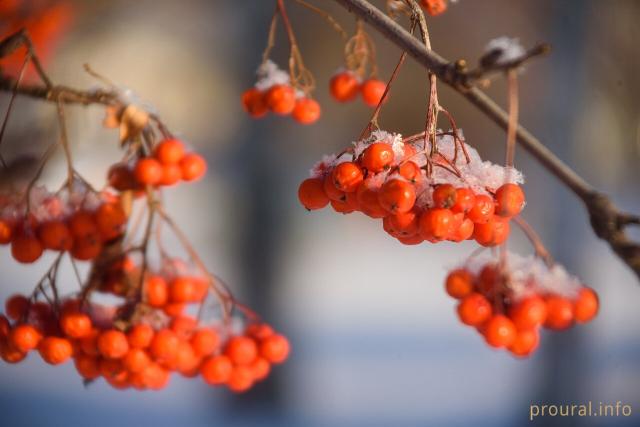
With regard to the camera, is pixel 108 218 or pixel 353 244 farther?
pixel 353 244

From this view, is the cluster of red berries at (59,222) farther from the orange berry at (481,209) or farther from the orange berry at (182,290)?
the orange berry at (481,209)

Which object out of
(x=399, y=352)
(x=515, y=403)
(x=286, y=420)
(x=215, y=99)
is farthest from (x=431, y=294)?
(x=215, y=99)

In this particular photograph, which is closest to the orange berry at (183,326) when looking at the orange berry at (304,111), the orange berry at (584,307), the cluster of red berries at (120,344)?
the cluster of red berries at (120,344)

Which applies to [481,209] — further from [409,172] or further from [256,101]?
[256,101]

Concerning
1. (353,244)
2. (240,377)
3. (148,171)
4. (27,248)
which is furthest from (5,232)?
(353,244)


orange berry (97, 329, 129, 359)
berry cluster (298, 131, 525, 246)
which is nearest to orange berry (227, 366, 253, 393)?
orange berry (97, 329, 129, 359)

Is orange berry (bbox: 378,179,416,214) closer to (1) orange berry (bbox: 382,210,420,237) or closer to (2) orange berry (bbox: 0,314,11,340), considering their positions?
(1) orange berry (bbox: 382,210,420,237)
